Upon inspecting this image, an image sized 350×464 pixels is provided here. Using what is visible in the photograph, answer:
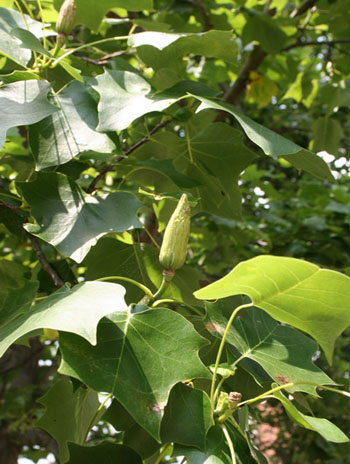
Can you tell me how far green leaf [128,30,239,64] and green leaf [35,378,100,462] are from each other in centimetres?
68

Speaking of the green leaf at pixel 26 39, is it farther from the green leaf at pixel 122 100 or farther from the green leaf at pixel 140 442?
the green leaf at pixel 140 442

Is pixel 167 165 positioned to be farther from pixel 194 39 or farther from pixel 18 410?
pixel 18 410

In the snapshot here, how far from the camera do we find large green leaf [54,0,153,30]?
1.28 m

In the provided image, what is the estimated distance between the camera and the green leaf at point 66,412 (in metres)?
0.96

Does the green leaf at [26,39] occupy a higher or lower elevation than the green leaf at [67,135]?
higher

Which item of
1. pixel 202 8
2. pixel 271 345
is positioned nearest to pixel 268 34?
pixel 202 8

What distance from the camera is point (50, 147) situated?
1060mm

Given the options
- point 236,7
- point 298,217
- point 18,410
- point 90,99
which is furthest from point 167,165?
point 18,410

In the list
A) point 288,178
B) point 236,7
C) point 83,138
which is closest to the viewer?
point 83,138

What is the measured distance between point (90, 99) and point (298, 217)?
194 centimetres

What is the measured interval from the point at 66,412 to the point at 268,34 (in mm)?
1810

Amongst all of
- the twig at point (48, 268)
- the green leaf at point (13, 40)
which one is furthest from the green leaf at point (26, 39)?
the twig at point (48, 268)

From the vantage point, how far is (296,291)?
2.43 ft

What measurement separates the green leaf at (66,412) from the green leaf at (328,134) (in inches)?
71.6
